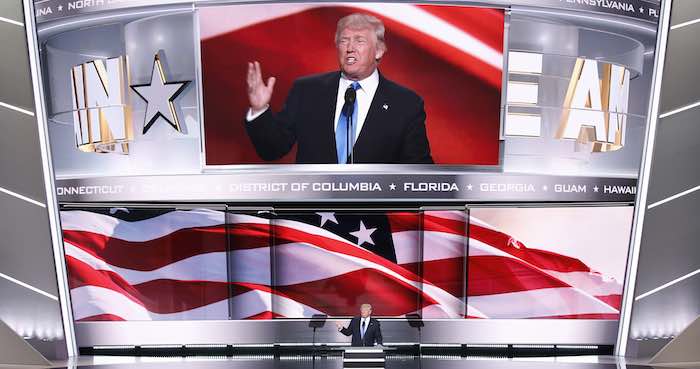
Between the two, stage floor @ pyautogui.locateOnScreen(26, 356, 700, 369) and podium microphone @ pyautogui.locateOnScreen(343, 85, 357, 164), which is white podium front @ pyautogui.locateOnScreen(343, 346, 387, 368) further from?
podium microphone @ pyautogui.locateOnScreen(343, 85, 357, 164)

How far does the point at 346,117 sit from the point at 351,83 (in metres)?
0.52

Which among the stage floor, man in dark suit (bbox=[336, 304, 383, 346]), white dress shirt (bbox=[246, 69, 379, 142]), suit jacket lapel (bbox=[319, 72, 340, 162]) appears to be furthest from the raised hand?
the stage floor

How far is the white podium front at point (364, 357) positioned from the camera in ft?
26.2

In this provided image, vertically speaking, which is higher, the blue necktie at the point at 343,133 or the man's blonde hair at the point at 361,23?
the man's blonde hair at the point at 361,23

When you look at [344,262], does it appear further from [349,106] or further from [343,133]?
[349,106]

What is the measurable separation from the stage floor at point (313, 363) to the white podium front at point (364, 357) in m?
0.36

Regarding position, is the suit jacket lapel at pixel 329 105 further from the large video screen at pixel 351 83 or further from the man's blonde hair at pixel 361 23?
the man's blonde hair at pixel 361 23

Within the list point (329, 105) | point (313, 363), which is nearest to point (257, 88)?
point (329, 105)

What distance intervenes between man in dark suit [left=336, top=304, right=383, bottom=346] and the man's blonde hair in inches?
163

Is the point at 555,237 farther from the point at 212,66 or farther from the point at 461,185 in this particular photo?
the point at 212,66

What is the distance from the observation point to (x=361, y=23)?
855 centimetres


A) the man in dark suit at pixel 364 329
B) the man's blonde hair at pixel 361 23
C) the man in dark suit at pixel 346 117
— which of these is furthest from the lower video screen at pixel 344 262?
A: the man's blonde hair at pixel 361 23

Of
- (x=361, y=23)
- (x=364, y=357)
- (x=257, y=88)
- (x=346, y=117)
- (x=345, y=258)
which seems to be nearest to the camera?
(x=364, y=357)

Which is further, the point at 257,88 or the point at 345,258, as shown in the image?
the point at 345,258
